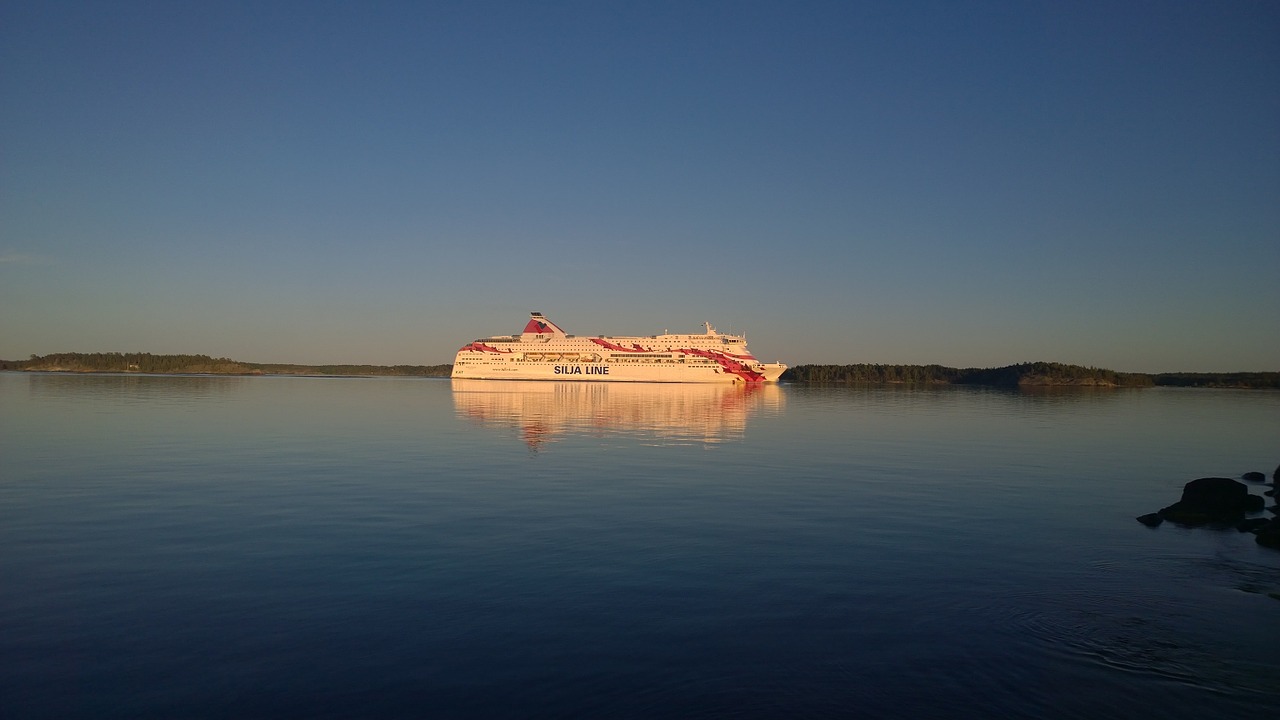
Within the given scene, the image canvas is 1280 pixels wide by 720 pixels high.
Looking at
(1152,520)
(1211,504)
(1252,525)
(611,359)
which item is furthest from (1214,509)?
(611,359)

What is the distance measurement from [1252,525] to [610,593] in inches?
410

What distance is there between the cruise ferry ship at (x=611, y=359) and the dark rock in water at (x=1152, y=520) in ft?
269

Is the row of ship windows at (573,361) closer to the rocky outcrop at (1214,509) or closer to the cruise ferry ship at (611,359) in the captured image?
the cruise ferry ship at (611,359)

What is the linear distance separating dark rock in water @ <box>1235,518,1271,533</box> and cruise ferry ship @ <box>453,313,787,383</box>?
81822mm

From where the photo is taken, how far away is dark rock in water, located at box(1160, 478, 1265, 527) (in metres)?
11.8

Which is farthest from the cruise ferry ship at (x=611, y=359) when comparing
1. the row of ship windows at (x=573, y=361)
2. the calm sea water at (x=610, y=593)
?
the calm sea water at (x=610, y=593)

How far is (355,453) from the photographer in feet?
59.8

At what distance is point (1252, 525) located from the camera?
11586mm

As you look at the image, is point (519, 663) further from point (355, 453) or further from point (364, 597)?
point (355, 453)

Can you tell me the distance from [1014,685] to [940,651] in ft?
2.07

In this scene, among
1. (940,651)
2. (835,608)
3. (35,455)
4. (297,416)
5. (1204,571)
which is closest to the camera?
(940,651)

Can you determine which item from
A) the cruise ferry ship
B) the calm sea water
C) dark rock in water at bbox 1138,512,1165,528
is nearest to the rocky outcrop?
dark rock in water at bbox 1138,512,1165,528

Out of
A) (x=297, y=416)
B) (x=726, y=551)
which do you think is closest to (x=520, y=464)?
(x=726, y=551)

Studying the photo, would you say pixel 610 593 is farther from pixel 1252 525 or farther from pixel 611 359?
pixel 611 359
